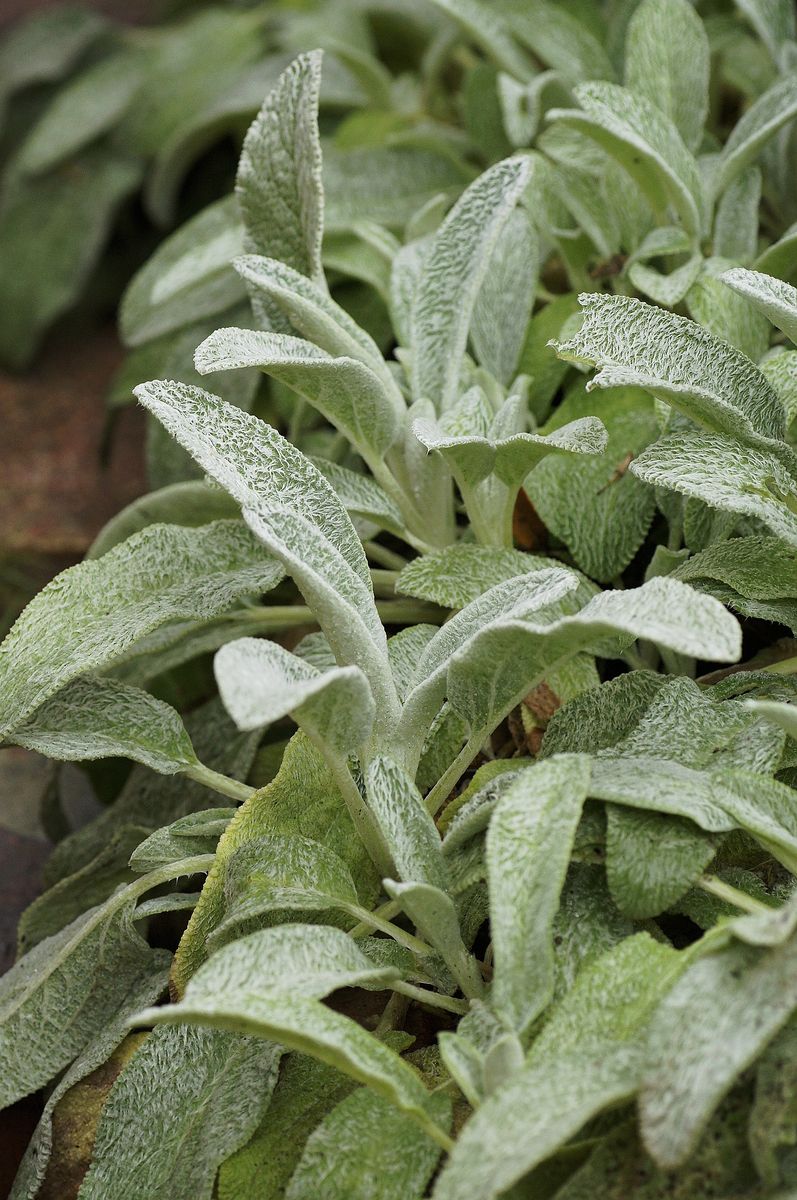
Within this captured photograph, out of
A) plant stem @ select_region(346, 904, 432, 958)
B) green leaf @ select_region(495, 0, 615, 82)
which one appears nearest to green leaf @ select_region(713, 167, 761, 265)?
Result: green leaf @ select_region(495, 0, 615, 82)

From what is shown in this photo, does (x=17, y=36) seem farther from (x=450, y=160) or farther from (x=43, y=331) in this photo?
(x=450, y=160)

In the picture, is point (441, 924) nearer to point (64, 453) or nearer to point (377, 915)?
point (377, 915)

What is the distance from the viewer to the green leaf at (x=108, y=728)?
28.9 inches

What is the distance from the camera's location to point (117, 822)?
927mm

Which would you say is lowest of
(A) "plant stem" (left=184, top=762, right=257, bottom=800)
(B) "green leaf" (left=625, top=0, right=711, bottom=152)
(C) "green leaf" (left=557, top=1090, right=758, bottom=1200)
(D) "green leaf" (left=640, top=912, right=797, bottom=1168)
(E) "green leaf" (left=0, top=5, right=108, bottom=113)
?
(C) "green leaf" (left=557, top=1090, right=758, bottom=1200)

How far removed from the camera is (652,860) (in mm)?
573

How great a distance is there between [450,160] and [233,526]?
61cm

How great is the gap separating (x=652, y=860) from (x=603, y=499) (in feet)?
1.02

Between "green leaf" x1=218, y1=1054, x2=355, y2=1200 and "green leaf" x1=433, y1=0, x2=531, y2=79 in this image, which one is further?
"green leaf" x1=433, y1=0, x2=531, y2=79

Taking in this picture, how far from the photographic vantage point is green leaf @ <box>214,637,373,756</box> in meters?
0.49

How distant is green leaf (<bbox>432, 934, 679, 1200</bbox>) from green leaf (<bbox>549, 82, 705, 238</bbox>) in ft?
1.89

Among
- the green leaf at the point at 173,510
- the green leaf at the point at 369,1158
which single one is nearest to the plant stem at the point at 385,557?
the green leaf at the point at 173,510

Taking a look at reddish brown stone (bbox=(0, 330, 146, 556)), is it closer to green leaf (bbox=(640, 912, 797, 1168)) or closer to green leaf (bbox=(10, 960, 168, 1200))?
green leaf (bbox=(10, 960, 168, 1200))

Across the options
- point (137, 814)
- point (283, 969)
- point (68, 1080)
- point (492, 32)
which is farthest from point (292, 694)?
point (492, 32)
